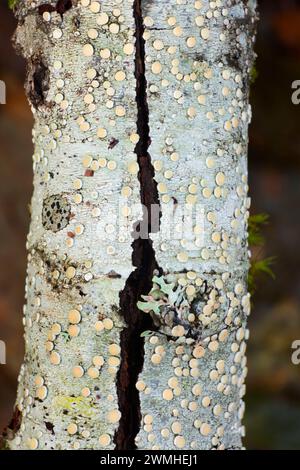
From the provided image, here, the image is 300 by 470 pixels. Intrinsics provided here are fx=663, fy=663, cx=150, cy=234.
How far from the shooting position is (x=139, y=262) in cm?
64

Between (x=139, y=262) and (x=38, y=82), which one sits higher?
(x=38, y=82)

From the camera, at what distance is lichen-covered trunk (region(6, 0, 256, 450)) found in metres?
0.64

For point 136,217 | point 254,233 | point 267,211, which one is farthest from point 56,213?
point 267,211

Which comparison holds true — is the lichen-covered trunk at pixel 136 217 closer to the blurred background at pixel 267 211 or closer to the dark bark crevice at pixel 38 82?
the dark bark crevice at pixel 38 82

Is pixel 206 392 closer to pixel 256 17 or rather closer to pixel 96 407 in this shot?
pixel 96 407

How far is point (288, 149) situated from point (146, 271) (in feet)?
6.72

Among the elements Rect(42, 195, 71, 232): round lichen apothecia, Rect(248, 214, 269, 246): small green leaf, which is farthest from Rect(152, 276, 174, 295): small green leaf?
Rect(248, 214, 269, 246): small green leaf

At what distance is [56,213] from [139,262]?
0.33ft

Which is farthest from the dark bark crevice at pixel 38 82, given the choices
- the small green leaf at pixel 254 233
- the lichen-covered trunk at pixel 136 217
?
the small green leaf at pixel 254 233

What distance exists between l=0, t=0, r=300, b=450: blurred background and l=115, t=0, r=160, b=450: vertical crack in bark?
64.0 inches

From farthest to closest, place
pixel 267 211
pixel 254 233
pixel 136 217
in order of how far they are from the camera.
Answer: pixel 267 211
pixel 254 233
pixel 136 217

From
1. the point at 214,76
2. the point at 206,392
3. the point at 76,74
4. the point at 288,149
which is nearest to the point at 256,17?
the point at 214,76

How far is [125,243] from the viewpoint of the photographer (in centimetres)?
64

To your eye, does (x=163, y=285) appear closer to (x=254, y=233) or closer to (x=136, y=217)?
(x=136, y=217)
